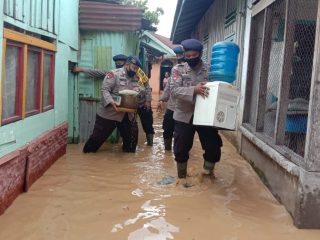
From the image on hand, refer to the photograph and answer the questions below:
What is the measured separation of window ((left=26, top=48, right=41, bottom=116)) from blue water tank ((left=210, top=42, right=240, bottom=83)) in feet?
7.38

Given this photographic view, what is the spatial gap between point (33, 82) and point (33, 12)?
3.02 feet

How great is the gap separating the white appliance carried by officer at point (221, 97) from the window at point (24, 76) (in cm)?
199

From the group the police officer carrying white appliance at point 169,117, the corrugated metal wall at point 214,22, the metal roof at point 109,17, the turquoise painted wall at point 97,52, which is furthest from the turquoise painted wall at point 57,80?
the corrugated metal wall at point 214,22

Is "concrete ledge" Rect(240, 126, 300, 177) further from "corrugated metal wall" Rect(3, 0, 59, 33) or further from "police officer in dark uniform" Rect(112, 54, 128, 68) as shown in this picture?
"corrugated metal wall" Rect(3, 0, 59, 33)

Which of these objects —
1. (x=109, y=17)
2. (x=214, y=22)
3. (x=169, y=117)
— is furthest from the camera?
(x=214, y=22)

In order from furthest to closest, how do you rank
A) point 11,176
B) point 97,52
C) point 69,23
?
point 97,52 < point 69,23 < point 11,176

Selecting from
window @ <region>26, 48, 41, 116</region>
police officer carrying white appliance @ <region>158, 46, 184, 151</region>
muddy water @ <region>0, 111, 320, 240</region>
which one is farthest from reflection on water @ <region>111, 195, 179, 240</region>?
police officer carrying white appliance @ <region>158, 46, 184, 151</region>

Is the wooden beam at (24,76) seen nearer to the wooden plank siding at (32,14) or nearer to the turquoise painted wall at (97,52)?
the wooden plank siding at (32,14)

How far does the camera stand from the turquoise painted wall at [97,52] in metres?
8.01

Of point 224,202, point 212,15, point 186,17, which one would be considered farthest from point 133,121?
point 186,17

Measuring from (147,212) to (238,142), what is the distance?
353 cm

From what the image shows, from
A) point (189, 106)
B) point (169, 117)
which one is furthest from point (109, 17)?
point (189, 106)

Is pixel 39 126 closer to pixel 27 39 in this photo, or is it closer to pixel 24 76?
pixel 24 76

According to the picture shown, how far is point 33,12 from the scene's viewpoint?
4.88 m
